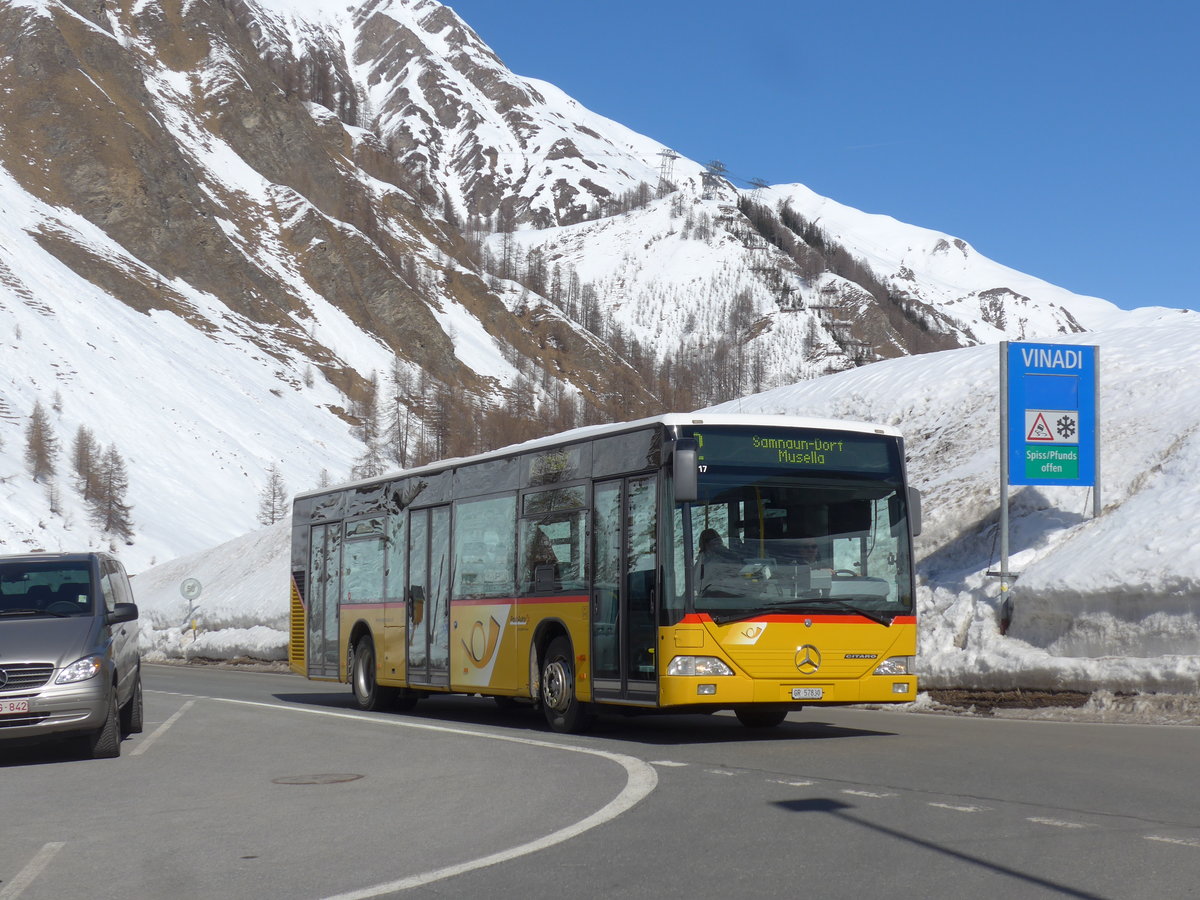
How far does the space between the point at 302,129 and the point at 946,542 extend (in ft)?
475

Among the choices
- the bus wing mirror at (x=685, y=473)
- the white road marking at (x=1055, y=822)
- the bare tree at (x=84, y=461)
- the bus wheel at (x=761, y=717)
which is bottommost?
the bus wheel at (x=761, y=717)

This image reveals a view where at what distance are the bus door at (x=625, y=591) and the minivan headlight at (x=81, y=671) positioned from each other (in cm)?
460

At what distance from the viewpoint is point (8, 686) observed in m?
12.8

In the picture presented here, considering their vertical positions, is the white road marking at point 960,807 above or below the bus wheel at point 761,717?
above

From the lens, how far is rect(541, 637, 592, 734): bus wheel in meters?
15.2

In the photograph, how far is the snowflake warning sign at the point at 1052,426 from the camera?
70.1 feet

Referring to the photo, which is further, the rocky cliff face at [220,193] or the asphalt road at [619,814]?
the rocky cliff face at [220,193]

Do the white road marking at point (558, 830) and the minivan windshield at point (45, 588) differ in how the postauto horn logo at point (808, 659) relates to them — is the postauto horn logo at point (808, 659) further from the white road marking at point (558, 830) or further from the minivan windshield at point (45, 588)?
the minivan windshield at point (45, 588)

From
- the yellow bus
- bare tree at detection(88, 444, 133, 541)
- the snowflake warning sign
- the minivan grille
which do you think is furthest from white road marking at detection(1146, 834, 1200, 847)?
bare tree at detection(88, 444, 133, 541)

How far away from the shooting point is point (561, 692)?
15.4 metres

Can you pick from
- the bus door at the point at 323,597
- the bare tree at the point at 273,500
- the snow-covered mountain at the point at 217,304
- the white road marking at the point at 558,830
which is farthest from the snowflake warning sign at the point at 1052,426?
the bare tree at the point at 273,500

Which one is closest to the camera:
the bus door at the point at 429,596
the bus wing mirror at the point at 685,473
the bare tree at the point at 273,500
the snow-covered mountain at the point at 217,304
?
the bus wing mirror at the point at 685,473

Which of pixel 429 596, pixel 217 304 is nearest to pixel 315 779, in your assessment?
pixel 429 596

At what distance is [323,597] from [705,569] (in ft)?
34.5
